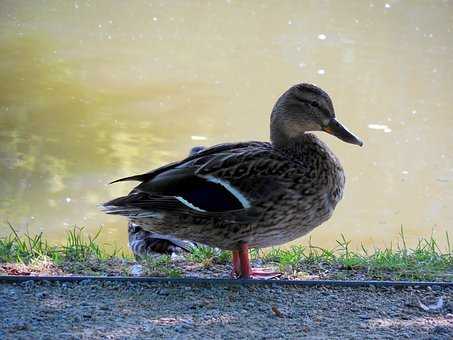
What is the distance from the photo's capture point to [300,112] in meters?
5.20

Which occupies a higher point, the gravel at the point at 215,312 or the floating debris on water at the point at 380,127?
the floating debris on water at the point at 380,127

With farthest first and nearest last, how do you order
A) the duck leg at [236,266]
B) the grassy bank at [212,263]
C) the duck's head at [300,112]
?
the duck's head at [300,112]
the grassy bank at [212,263]
the duck leg at [236,266]

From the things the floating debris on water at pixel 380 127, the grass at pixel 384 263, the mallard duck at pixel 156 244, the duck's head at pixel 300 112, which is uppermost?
the floating debris on water at pixel 380 127

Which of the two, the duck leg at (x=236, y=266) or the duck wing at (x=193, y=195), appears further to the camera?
the duck leg at (x=236, y=266)

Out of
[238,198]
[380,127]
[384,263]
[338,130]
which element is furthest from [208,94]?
[238,198]

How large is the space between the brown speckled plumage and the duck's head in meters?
0.18

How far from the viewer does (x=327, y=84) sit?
13.3 m

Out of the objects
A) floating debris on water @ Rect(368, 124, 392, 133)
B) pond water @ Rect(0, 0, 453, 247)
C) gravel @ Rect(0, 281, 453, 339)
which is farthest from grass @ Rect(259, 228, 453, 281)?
floating debris on water @ Rect(368, 124, 392, 133)

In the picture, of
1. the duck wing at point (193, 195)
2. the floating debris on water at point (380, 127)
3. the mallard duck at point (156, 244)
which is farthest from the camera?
the floating debris on water at point (380, 127)

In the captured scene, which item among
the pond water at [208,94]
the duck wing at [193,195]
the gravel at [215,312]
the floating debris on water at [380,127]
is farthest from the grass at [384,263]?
the floating debris on water at [380,127]

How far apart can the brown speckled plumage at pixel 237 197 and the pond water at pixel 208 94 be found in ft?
10.8

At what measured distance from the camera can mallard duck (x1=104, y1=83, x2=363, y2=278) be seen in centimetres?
477

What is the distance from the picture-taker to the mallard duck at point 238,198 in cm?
477

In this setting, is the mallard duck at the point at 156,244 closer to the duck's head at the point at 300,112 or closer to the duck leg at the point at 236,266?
the duck leg at the point at 236,266
